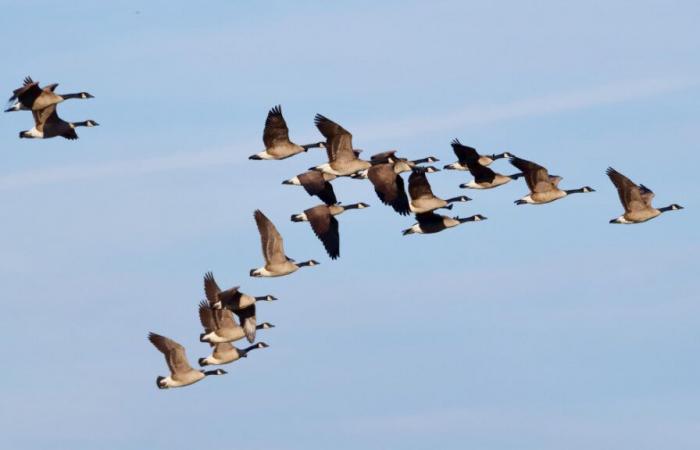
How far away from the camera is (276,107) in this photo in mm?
72750

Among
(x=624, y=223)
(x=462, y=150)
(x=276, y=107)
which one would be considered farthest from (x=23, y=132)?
(x=624, y=223)

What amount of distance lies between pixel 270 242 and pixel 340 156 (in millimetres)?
3166

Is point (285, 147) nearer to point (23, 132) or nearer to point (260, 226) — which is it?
point (260, 226)

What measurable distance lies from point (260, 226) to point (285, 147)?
2873 mm

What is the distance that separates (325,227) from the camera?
74125 mm

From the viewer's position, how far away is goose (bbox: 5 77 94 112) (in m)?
71.0

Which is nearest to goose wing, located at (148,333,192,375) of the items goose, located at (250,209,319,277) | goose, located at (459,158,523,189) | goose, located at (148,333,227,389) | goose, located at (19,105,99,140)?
goose, located at (148,333,227,389)

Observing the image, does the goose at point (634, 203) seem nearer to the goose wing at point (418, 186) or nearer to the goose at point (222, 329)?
the goose wing at point (418, 186)

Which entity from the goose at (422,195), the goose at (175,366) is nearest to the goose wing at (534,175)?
the goose at (422,195)

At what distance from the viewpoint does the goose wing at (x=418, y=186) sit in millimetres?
74938

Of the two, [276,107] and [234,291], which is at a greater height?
[276,107]

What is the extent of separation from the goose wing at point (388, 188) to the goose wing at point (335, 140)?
81cm

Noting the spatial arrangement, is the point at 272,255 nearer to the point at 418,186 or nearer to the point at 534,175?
the point at 418,186

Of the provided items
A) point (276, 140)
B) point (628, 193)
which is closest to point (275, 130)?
point (276, 140)
